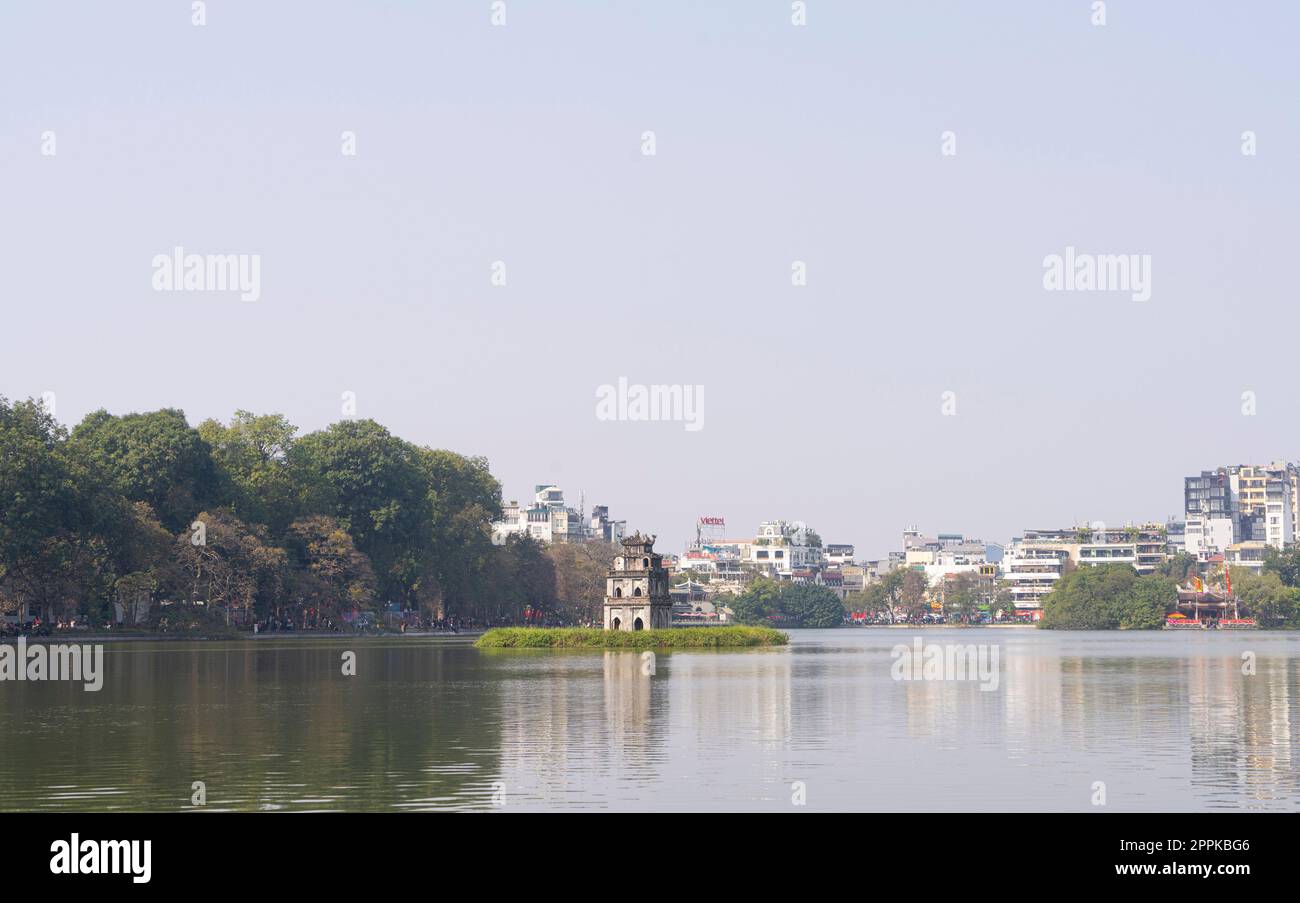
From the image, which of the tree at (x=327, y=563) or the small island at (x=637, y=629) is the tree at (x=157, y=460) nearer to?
the tree at (x=327, y=563)

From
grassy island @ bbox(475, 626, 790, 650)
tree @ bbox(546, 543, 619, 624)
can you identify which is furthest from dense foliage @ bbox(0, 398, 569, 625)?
grassy island @ bbox(475, 626, 790, 650)

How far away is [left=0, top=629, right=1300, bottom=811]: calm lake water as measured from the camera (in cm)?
3045

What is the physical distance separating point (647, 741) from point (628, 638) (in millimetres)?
67917

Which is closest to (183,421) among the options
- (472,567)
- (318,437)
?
(318,437)

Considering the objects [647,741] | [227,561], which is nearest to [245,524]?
Answer: [227,561]

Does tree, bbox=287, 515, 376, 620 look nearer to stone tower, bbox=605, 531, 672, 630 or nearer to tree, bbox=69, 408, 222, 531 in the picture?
tree, bbox=69, 408, 222, 531

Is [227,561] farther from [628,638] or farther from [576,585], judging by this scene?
[576,585]

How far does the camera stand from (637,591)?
116 meters

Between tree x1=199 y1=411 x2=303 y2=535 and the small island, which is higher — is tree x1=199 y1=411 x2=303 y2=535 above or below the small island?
above

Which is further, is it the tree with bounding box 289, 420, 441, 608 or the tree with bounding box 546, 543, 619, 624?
the tree with bounding box 546, 543, 619, 624

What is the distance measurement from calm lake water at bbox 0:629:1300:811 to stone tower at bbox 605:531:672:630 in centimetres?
4195

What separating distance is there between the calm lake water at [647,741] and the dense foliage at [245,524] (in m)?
33.6
